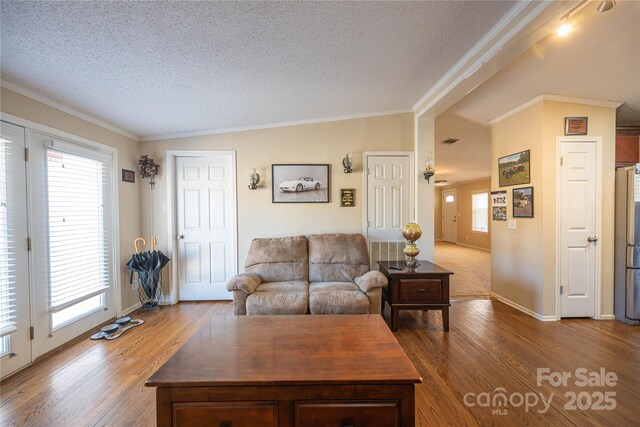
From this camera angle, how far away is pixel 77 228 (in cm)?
262

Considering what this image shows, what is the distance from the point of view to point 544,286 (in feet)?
9.49

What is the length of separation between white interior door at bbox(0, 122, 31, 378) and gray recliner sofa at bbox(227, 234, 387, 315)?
1.63 m

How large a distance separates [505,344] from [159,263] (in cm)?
396

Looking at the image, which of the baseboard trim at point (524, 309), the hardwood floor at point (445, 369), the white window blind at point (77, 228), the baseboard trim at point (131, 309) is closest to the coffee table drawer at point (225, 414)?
the hardwood floor at point (445, 369)

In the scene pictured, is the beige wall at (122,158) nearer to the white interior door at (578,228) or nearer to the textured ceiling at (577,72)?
the textured ceiling at (577,72)

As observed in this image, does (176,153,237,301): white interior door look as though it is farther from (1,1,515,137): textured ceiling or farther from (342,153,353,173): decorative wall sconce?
(342,153,353,173): decorative wall sconce

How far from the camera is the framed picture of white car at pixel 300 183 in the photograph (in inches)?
137

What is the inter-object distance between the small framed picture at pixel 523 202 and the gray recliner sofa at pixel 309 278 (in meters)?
2.01

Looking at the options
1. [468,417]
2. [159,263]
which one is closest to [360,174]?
[468,417]

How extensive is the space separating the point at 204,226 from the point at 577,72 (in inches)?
178

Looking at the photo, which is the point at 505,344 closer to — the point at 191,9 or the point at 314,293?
the point at 314,293

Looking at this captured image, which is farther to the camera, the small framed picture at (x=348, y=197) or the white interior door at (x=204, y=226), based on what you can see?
the white interior door at (x=204, y=226)

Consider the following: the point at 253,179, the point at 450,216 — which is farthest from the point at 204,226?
the point at 450,216

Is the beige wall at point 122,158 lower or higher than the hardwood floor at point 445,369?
higher
